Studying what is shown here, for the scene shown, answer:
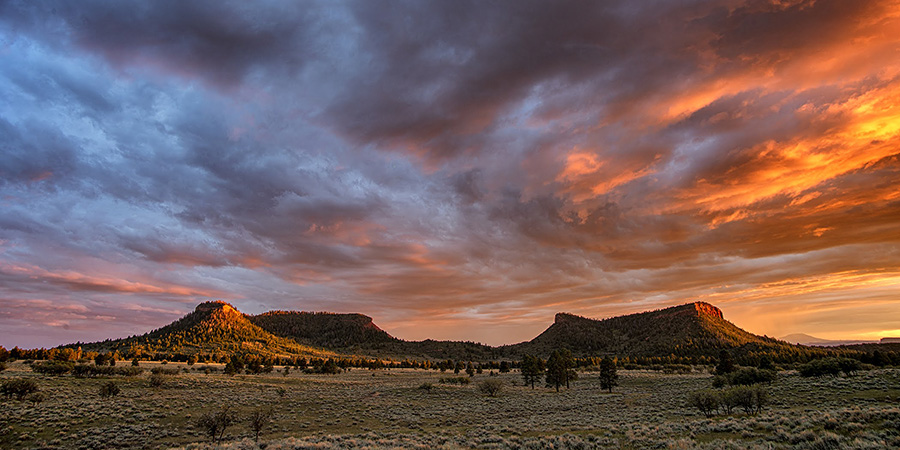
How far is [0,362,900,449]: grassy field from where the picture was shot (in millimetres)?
21359

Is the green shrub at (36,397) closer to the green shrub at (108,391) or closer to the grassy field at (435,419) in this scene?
the grassy field at (435,419)

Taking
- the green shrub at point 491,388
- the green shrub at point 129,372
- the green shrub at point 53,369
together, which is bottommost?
the green shrub at point 491,388

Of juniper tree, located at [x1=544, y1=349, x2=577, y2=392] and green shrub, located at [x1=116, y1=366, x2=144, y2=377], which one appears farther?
juniper tree, located at [x1=544, y1=349, x2=577, y2=392]

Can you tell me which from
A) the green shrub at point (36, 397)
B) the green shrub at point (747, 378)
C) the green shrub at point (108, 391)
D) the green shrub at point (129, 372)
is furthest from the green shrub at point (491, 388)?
the green shrub at point (129, 372)

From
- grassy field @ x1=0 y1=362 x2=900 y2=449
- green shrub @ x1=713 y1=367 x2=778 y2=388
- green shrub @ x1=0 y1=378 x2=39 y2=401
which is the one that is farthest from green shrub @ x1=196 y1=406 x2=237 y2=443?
green shrub @ x1=713 y1=367 x2=778 y2=388

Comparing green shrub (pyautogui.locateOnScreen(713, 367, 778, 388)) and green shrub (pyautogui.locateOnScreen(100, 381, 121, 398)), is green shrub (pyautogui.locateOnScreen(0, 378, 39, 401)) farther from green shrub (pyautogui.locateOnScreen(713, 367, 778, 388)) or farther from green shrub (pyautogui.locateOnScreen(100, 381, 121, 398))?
green shrub (pyautogui.locateOnScreen(713, 367, 778, 388))

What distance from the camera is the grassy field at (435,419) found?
21.4 m

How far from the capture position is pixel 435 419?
3988 cm

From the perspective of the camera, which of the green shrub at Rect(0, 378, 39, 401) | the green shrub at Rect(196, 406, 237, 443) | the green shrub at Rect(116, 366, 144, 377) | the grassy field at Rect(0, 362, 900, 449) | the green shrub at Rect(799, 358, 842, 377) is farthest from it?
the green shrub at Rect(116, 366, 144, 377)

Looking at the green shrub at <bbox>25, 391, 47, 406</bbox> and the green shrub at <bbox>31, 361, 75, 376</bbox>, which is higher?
the green shrub at <bbox>31, 361, 75, 376</bbox>

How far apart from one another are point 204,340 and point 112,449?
165976 mm

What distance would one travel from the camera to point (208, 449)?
75.9 ft

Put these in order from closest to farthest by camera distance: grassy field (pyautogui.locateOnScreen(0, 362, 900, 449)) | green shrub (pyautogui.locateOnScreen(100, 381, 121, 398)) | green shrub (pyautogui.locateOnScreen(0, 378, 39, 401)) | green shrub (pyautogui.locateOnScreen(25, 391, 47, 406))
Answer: grassy field (pyautogui.locateOnScreen(0, 362, 900, 449)) → green shrub (pyautogui.locateOnScreen(0, 378, 39, 401)) → green shrub (pyautogui.locateOnScreen(25, 391, 47, 406)) → green shrub (pyautogui.locateOnScreen(100, 381, 121, 398))

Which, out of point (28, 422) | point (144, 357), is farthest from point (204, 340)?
point (28, 422)
